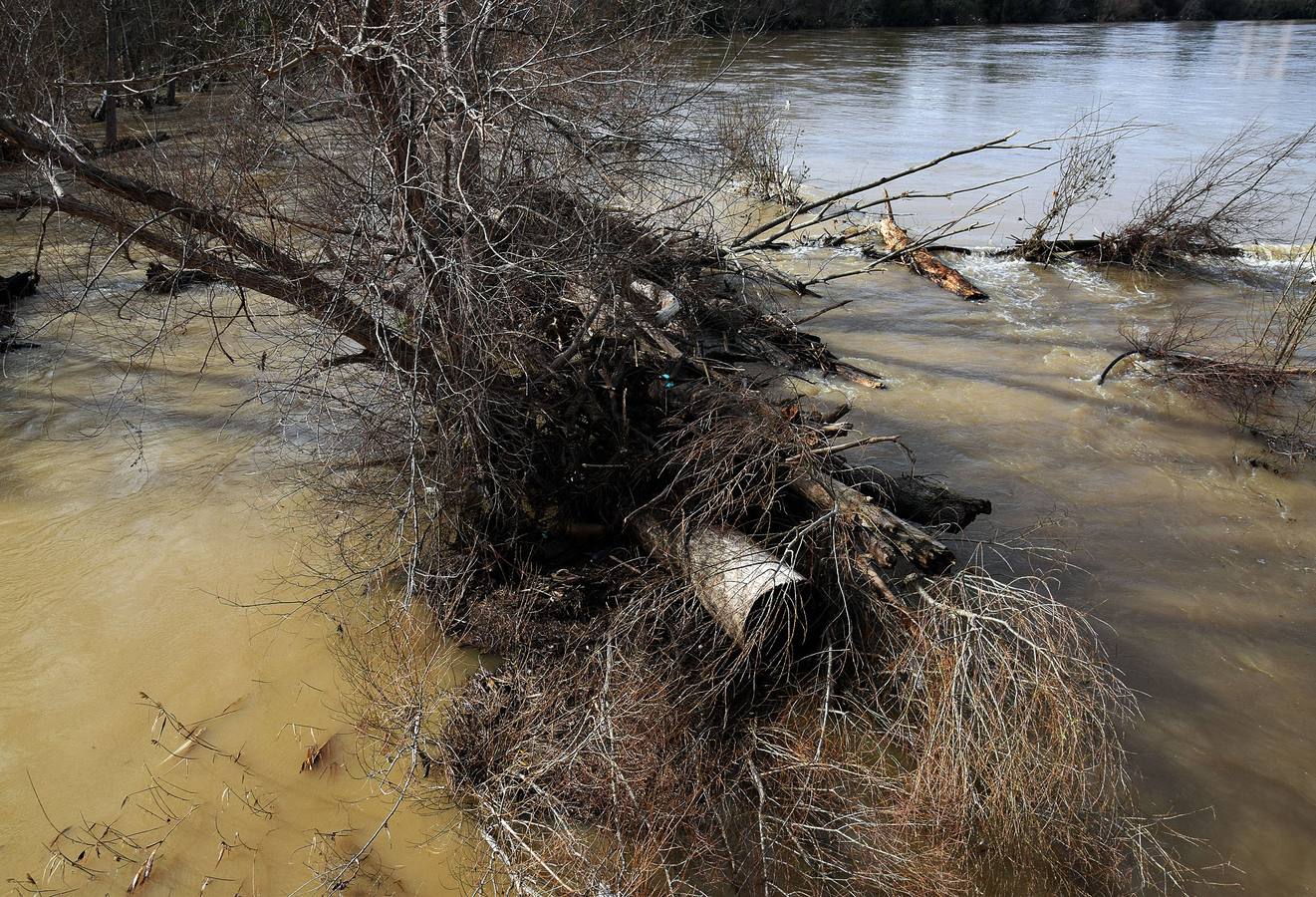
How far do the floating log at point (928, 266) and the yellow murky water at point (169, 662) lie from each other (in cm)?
741

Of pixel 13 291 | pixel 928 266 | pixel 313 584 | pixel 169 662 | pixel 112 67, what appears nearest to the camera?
pixel 169 662

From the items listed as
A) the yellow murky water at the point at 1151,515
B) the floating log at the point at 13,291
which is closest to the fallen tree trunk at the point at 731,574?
the yellow murky water at the point at 1151,515

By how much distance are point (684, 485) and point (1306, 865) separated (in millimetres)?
3288

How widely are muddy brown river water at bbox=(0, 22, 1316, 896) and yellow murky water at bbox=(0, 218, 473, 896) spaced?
0.6 inches

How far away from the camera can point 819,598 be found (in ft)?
14.7

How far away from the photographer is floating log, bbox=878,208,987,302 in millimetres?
10281

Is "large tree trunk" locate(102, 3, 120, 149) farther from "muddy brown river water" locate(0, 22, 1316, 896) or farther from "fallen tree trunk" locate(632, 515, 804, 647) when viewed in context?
"fallen tree trunk" locate(632, 515, 804, 647)

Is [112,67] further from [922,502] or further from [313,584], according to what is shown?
[922,502]

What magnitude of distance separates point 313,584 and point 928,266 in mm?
8358

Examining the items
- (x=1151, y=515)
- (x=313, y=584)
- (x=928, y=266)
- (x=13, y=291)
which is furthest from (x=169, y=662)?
(x=928, y=266)

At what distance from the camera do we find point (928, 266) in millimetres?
10859

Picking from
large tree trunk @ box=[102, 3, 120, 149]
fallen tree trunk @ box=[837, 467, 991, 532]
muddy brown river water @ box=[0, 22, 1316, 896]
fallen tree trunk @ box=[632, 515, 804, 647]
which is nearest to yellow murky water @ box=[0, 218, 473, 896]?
muddy brown river water @ box=[0, 22, 1316, 896]

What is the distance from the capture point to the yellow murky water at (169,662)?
12.4ft

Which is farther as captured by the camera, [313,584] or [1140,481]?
[1140,481]
